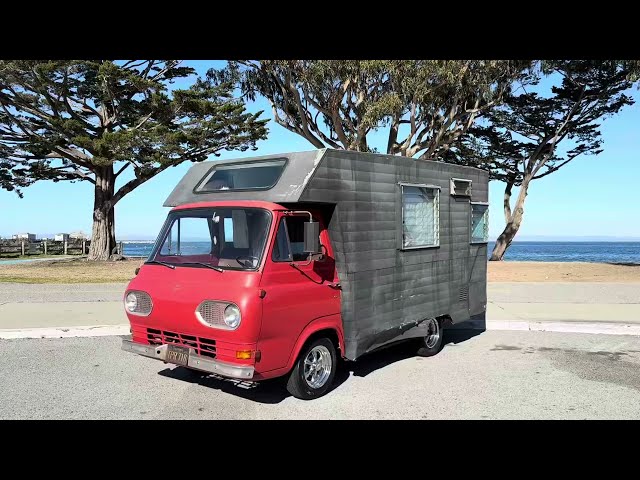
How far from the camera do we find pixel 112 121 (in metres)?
29.8

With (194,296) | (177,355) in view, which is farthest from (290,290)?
(177,355)

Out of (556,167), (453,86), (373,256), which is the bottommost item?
(373,256)

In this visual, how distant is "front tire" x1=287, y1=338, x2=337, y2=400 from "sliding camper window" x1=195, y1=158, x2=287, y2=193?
5.94 feet

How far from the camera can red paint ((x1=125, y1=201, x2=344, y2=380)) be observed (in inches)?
202

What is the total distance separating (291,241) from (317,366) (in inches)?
55.2

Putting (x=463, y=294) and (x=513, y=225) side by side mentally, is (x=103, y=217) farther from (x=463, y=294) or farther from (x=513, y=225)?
(x=463, y=294)

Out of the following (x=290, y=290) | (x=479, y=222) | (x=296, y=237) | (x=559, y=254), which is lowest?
(x=559, y=254)

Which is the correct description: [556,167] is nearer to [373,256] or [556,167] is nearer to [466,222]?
[466,222]

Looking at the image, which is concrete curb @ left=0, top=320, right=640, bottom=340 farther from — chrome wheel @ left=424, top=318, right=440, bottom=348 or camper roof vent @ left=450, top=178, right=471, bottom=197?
camper roof vent @ left=450, top=178, right=471, bottom=197

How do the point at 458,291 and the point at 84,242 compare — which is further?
the point at 84,242
